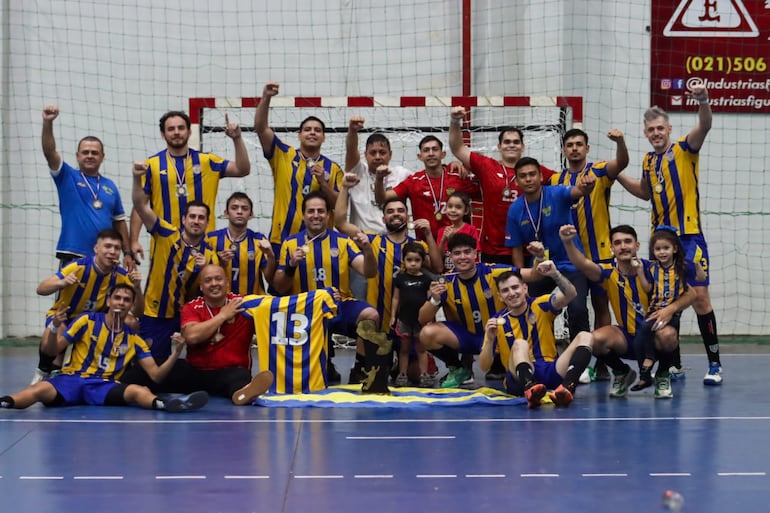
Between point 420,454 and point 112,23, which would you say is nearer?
point 420,454

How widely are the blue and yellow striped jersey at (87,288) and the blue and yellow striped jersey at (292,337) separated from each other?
3.08 feet

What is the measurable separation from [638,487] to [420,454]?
3.65 ft

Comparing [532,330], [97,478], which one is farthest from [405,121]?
[97,478]

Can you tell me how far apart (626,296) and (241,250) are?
2.77m

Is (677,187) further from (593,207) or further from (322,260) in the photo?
(322,260)

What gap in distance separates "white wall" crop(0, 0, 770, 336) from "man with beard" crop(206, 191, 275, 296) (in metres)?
3.29

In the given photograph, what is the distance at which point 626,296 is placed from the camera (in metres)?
6.93

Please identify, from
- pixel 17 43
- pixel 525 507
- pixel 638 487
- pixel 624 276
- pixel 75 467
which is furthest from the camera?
pixel 17 43

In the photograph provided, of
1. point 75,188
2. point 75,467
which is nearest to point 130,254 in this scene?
point 75,188

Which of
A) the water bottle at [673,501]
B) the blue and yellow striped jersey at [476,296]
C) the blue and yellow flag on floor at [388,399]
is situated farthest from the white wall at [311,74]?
the water bottle at [673,501]

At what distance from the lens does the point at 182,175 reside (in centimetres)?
720

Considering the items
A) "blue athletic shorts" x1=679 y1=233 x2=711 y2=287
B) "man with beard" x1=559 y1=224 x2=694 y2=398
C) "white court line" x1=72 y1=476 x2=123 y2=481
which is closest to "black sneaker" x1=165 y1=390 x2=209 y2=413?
"white court line" x1=72 y1=476 x2=123 y2=481

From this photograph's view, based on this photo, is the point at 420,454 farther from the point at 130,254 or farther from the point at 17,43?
the point at 17,43

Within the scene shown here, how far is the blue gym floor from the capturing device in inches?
156
